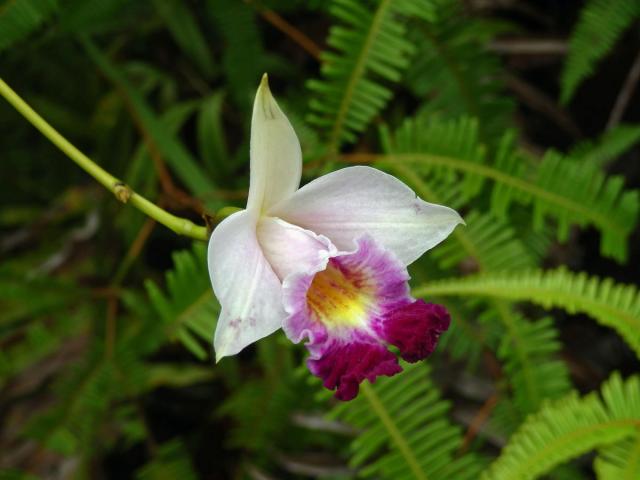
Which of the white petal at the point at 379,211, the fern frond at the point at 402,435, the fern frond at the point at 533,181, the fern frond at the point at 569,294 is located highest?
the white petal at the point at 379,211

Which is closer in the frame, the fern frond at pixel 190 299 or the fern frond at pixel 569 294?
the fern frond at pixel 569 294

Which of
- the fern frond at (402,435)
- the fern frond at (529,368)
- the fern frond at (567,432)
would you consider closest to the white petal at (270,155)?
the fern frond at (402,435)

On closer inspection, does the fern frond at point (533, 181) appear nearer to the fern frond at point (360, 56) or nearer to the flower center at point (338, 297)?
the fern frond at point (360, 56)

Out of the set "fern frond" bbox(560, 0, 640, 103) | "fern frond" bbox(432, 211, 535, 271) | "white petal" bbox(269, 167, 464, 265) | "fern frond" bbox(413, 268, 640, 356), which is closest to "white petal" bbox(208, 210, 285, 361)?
"white petal" bbox(269, 167, 464, 265)

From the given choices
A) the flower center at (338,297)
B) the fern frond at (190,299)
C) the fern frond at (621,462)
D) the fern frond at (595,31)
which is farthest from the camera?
the fern frond at (595,31)

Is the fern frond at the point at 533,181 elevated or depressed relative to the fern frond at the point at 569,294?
elevated

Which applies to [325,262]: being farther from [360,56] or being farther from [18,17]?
[18,17]

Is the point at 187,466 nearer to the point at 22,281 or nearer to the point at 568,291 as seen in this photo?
the point at 22,281
